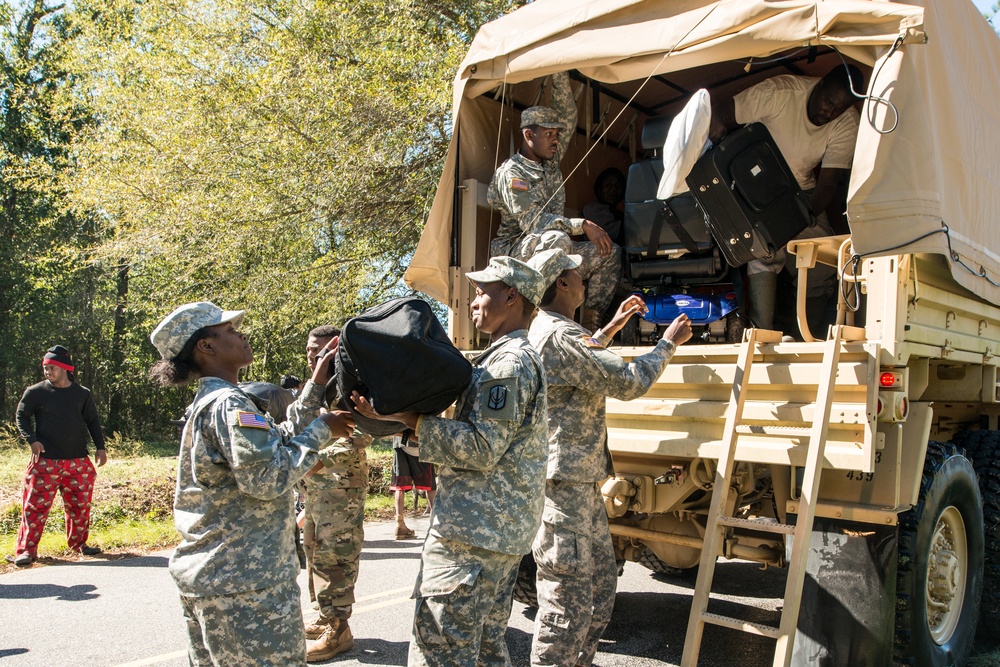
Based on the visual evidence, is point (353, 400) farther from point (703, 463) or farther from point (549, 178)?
point (549, 178)

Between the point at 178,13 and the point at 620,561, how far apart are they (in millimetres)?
10719

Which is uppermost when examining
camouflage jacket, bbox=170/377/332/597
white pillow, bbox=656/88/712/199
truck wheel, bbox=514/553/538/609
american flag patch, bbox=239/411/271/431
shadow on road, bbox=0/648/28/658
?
white pillow, bbox=656/88/712/199

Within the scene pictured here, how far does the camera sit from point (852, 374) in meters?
3.36

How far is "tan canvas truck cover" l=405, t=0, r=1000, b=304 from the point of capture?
3.46 meters

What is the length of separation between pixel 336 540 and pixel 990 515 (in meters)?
3.33

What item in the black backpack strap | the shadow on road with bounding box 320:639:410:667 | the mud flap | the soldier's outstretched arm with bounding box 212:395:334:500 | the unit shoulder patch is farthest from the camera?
the black backpack strap

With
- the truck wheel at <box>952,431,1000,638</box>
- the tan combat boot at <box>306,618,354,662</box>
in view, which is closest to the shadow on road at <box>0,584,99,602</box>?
the tan combat boot at <box>306,618,354,662</box>

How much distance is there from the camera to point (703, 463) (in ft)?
13.1

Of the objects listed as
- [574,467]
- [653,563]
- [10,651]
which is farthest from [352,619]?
[574,467]

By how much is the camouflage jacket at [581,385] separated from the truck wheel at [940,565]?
127cm

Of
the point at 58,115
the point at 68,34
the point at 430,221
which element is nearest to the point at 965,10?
the point at 430,221

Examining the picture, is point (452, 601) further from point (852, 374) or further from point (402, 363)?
point (852, 374)

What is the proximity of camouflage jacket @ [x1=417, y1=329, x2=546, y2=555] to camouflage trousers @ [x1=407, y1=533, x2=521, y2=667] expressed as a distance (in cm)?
6

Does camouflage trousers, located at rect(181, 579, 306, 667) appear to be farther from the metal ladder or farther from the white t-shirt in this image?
the white t-shirt
